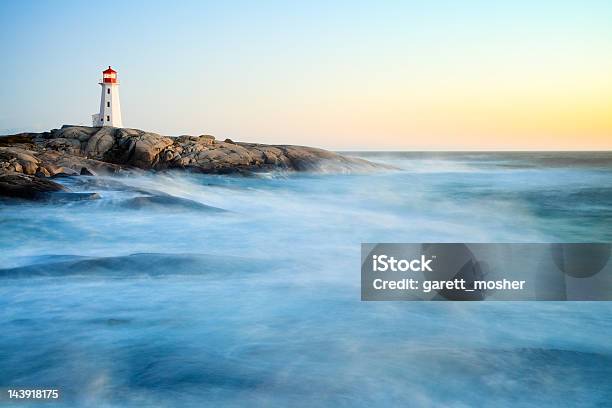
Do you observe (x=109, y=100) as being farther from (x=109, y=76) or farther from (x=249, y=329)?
(x=249, y=329)

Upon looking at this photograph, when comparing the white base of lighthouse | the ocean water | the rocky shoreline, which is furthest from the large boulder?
the white base of lighthouse

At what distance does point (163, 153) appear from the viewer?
2203cm

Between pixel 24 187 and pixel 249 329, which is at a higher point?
pixel 24 187

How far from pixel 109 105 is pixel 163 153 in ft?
24.3

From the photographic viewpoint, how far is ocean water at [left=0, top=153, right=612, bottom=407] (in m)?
4.10

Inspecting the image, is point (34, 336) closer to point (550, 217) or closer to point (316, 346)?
point (316, 346)

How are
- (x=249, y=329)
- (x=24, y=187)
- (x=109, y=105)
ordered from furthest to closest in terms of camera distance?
(x=109, y=105)
(x=24, y=187)
(x=249, y=329)

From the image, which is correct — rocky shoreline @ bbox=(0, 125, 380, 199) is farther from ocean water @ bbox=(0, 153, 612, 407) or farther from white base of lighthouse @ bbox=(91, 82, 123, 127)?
ocean water @ bbox=(0, 153, 612, 407)

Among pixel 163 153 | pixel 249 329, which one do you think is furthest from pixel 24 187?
pixel 163 153

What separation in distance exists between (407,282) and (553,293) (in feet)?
5.20

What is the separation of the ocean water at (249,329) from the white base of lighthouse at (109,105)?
1742 centimetres

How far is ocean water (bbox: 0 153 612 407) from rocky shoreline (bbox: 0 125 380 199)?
8.85m

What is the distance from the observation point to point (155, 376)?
14.1 feet

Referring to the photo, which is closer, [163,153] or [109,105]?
[163,153]
